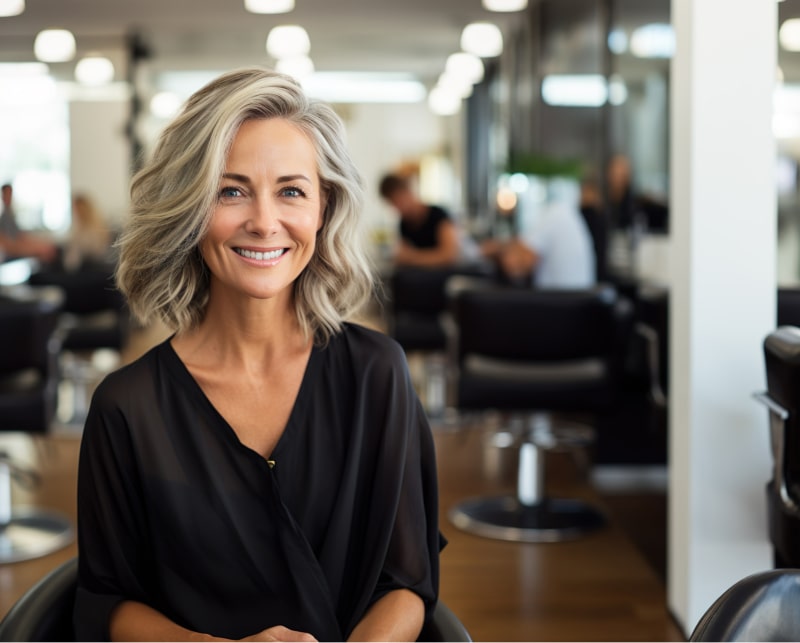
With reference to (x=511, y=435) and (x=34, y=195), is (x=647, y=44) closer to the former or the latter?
(x=511, y=435)

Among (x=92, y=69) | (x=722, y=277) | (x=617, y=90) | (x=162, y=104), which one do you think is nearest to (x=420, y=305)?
(x=617, y=90)

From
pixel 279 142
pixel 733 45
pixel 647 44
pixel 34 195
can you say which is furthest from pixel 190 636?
pixel 34 195

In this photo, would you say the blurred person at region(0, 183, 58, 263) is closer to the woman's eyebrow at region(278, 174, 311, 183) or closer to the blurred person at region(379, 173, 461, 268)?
the blurred person at region(379, 173, 461, 268)

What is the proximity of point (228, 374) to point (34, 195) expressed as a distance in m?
7.93

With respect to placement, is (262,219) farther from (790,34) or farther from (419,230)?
(419,230)

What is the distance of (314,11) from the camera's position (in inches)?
406

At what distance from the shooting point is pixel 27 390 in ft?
11.9

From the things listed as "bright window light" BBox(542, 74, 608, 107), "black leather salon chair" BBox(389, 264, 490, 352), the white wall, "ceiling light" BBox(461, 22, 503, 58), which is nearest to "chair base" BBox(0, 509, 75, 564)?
"black leather salon chair" BBox(389, 264, 490, 352)

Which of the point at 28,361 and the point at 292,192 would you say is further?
the point at 28,361

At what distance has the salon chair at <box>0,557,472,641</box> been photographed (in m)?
1.28

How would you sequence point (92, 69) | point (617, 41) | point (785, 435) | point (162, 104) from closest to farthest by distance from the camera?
Answer: point (785, 435) < point (617, 41) < point (92, 69) < point (162, 104)

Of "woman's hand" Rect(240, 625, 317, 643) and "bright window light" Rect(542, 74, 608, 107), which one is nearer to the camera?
"woman's hand" Rect(240, 625, 317, 643)

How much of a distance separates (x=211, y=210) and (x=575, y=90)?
20.6 feet

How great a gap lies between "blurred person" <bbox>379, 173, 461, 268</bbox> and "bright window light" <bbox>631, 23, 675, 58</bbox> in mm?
1624
